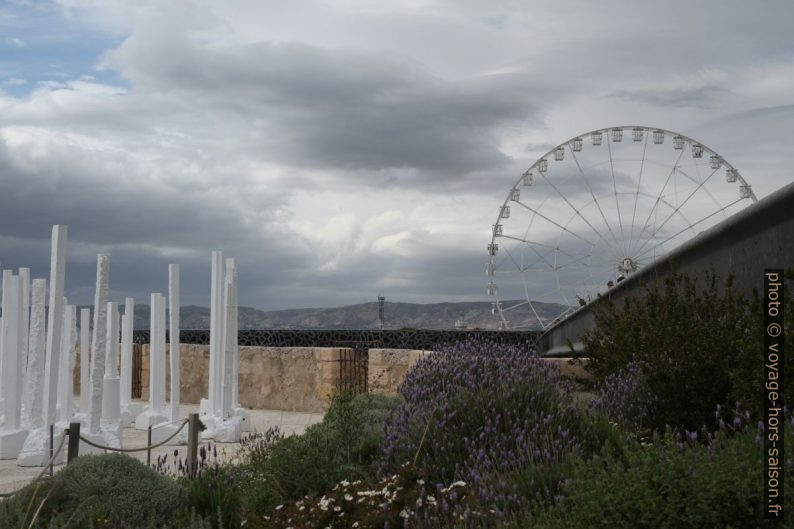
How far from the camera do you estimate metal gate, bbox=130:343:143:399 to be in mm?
20219

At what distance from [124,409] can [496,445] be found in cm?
1029

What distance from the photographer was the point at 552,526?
3857mm

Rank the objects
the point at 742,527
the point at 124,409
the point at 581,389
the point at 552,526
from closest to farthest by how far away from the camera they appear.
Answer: the point at 742,527
the point at 552,526
the point at 581,389
the point at 124,409

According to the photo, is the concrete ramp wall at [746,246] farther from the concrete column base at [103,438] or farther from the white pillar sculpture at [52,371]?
the white pillar sculpture at [52,371]

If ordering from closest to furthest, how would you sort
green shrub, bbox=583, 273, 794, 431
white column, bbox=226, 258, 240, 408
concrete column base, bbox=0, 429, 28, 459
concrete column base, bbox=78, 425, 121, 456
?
green shrub, bbox=583, 273, 794, 431
concrete column base, bbox=78, 425, 121, 456
concrete column base, bbox=0, 429, 28, 459
white column, bbox=226, 258, 240, 408

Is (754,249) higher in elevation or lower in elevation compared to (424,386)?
higher

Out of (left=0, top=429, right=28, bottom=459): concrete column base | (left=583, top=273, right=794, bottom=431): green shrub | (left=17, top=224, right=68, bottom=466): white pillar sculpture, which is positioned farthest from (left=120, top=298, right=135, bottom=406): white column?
(left=583, top=273, right=794, bottom=431): green shrub

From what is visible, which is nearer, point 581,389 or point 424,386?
point 424,386

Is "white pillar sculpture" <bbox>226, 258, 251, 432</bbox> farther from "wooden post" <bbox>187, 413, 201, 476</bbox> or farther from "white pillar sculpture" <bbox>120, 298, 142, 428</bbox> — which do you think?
"wooden post" <bbox>187, 413, 201, 476</bbox>

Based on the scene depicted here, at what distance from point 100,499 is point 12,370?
681 centimetres

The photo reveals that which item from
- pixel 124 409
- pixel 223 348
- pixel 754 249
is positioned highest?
pixel 754 249

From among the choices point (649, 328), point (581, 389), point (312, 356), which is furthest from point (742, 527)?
point (312, 356)

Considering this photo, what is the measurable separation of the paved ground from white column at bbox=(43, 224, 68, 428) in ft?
2.48

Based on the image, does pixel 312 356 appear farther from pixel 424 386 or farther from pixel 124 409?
pixel 424 386
